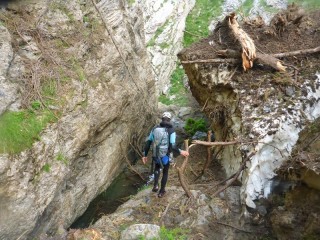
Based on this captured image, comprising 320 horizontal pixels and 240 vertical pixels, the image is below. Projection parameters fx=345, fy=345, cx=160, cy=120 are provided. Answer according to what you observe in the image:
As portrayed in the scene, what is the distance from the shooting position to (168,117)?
727 cm

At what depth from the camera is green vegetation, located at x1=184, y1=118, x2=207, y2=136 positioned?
12.8m

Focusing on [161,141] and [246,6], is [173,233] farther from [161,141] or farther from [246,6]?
[246,6]

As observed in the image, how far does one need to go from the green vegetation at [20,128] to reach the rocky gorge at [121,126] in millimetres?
54

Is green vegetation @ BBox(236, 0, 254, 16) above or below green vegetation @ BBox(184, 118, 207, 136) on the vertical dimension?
above

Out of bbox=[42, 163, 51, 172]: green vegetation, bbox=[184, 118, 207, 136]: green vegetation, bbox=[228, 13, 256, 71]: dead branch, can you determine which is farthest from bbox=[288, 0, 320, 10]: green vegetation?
bbox=[42, 163, 51, 172]: green vegetation

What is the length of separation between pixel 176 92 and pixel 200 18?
5.26 m

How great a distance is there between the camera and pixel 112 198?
10.5 m

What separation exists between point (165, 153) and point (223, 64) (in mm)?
3874

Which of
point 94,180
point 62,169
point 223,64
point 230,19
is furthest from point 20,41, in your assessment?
point 230,19

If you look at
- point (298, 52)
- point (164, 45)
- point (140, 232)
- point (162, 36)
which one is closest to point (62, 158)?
point (140, 232)

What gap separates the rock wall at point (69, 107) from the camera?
6504 millimetres

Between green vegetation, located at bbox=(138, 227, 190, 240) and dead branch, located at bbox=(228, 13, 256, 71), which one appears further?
dead branch, located at bbox=(228, 13, 256, 71)

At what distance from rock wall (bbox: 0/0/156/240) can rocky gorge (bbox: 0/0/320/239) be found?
26mm

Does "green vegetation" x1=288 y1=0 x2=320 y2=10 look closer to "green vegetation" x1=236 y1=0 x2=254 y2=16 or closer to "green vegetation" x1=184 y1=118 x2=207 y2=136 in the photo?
"green vegetation" x1=236 y1=0 x2=254 y2=16
